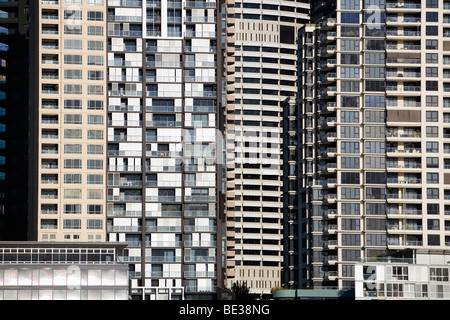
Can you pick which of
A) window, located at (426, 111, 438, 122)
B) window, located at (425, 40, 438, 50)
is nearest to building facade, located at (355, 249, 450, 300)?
window, located at (426, 111, 438, 122)

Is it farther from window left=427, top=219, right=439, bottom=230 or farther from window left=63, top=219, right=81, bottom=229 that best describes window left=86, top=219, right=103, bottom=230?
window left=427, top=219, right=439, bottom=230

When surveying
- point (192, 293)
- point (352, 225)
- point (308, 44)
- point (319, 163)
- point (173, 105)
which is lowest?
point (192, 293)

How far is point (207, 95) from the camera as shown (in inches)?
5945

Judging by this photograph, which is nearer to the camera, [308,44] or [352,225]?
[352,225]

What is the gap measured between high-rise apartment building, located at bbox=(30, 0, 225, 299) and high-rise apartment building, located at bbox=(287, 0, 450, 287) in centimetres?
2088

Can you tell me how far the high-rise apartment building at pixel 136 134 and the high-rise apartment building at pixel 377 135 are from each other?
2088cm

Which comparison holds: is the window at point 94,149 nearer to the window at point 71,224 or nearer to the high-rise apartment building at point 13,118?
the window at point 71,224

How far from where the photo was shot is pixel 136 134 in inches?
5886

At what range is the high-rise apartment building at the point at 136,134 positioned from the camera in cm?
14450

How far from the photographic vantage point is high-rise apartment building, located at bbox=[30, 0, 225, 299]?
14450 cm

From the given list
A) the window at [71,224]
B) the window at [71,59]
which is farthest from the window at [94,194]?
the window at [71,59]
